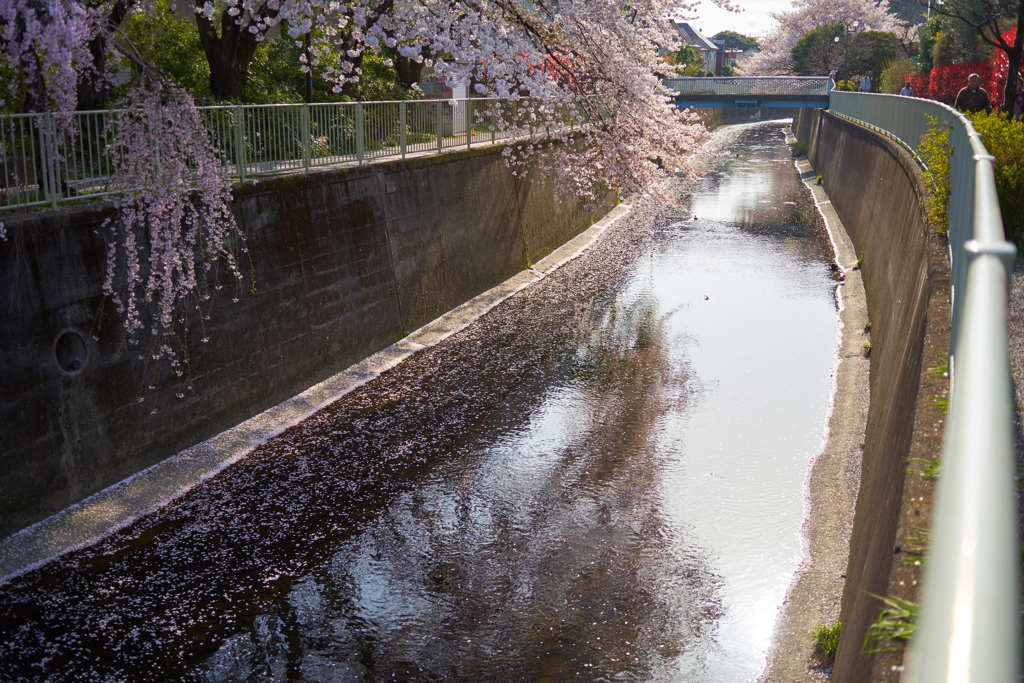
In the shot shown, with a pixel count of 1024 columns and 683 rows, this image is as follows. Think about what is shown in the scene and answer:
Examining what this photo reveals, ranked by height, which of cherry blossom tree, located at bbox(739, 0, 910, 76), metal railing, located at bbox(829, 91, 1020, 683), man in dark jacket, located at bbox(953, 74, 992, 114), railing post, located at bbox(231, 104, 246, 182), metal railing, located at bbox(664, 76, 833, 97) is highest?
cherry blossom tree, located at bbox(739, 0, 910, 76)

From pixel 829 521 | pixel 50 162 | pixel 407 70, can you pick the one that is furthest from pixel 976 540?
pixel 407 70

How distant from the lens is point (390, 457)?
11578 mm

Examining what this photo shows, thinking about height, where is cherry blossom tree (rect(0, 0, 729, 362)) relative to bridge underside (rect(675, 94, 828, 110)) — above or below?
below

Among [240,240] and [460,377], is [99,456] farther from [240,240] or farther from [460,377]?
[460,377]

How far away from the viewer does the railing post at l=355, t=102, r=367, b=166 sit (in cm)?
1566

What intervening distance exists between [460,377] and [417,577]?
6035 millimetres

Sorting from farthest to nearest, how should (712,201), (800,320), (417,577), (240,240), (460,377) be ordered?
1. (712,201)
2. (800,320)
3. (460,377)
4. (240,240)
5. (417,577)

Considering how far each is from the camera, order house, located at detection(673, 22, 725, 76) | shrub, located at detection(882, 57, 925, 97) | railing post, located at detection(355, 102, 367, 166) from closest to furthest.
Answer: railing post, located at detection(355, 102, 367, 166)
shrub, located at detection(882, 57, 925, 97)
house, located at detection(673, 22, 725, 76)

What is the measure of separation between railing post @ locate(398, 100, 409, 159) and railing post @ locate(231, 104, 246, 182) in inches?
192

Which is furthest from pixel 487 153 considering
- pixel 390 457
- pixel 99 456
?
pixel 99 456

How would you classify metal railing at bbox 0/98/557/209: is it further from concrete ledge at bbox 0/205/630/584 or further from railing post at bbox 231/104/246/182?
concrete ledge at bbox 0/205/630/584

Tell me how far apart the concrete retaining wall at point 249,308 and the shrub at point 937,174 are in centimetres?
854

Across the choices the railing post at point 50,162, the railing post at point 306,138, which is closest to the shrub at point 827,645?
the railing post at point 50,162

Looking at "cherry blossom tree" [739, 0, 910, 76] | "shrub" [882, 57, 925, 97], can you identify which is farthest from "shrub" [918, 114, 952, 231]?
"cherry blossom tree" [739, 0, 910, 76]
